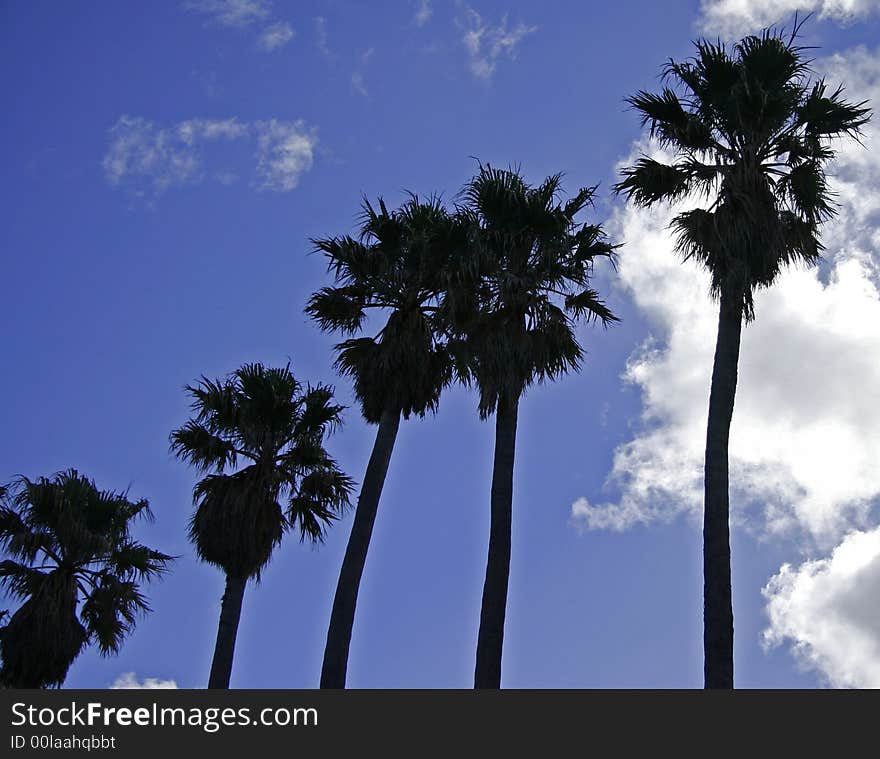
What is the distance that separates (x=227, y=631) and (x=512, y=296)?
392 inches

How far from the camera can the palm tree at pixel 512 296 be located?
70.0 ft

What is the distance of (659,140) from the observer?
20.8 meters

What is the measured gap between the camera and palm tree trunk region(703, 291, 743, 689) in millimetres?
15938

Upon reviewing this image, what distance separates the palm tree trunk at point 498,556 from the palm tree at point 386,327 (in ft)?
7.84

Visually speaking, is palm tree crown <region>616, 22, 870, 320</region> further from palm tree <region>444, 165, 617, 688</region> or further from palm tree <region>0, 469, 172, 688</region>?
palm tree <region>0, 469, 172, 688</region>

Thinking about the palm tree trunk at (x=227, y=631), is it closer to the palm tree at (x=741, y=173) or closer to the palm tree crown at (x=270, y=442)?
the palm tree crown at (x=270, y=442)

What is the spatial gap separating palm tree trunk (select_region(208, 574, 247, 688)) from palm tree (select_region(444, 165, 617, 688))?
6.89 metres

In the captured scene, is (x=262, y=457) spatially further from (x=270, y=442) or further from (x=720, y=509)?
(x=720, y=509)

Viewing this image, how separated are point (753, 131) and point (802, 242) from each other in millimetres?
2421

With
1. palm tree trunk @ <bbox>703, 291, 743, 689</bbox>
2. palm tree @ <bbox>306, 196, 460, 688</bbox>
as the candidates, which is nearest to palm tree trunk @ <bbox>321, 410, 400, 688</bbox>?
palm tree @ <bbox>306, 196, 460, 688</bbox>

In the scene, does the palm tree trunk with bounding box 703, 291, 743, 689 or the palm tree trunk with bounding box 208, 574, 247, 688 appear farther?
the palm tree trunk with bounding box 208, 574, 247, 688

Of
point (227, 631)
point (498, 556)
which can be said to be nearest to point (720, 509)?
point (498, 556)

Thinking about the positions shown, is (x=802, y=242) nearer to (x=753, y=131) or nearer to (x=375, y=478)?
(x=753, y=131)

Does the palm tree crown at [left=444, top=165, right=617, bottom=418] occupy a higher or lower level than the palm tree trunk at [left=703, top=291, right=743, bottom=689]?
higher
